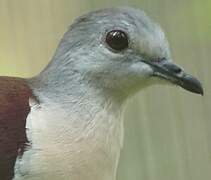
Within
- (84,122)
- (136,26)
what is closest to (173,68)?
(136,26)

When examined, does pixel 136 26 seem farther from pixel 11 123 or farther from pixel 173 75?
pixel 11 123

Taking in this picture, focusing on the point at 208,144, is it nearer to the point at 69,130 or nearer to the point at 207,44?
the point at 207,44

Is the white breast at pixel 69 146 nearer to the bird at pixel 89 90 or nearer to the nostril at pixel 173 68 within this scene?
the bird at pixel 89 90

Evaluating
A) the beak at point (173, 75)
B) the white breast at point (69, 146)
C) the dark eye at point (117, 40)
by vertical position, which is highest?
the dark eye at point (117, 40)

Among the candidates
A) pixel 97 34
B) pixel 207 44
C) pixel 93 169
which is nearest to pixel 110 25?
pixel 97 34

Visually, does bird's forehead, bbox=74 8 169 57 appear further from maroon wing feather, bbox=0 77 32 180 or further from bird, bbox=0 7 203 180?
maroon wing feather, bbox=0 77 32 180

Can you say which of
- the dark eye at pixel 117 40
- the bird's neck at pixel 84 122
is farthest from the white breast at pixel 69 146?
the dark eye at pixel 117 40

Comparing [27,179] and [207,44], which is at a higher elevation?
[207,44]
